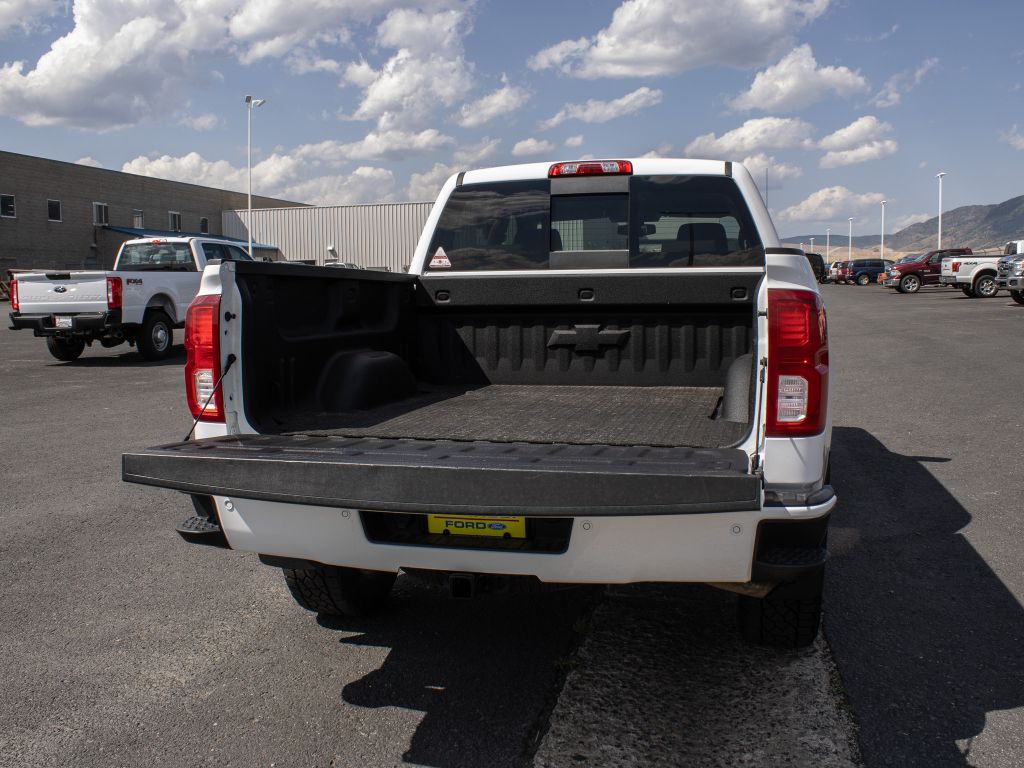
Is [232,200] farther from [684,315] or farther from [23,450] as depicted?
[684,315]

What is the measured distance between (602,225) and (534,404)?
1.23 metres

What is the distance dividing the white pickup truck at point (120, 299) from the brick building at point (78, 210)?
31004 millimetres

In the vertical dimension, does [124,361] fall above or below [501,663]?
above

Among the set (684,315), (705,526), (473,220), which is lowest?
(705,526)

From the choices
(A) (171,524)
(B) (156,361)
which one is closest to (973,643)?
(A) (171,524)

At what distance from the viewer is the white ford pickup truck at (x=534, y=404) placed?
2.55 m

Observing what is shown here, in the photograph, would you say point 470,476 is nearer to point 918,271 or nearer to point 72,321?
point 72,321

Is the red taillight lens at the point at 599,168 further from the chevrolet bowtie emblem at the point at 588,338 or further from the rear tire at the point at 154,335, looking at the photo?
the rear tire at the point at 154,335

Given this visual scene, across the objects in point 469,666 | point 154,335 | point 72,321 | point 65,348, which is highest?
point 72,321

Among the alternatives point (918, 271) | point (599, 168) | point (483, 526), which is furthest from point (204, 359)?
point (918, 271)

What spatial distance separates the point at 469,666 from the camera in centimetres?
336

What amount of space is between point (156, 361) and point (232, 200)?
45604mm

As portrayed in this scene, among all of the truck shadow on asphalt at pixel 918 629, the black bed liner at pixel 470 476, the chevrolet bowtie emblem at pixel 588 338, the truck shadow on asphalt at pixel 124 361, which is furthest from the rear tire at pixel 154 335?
the black bed liner at pixel 470 476

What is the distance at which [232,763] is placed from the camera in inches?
107
